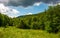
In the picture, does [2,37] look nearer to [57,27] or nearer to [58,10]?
[57,27]

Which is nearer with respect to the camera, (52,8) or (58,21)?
(58,21)

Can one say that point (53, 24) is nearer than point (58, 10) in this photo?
Yes

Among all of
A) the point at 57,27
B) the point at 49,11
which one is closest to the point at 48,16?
the point at 49,11

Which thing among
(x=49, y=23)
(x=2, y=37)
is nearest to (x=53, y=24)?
(x=49, y=23)

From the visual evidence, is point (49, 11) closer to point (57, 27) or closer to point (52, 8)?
point (52, 8)

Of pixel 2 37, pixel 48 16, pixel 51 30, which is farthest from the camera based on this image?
pixel 48 16

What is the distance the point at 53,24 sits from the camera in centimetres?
4959

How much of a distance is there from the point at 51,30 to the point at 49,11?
6.95 meters

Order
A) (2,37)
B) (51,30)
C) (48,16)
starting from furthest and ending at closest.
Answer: (48,16)
(51,30)
(2,37)

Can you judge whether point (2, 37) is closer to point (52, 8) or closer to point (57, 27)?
point (57, 27)

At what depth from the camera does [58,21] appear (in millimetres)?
49250

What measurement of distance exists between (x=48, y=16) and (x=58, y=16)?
3.10 meters

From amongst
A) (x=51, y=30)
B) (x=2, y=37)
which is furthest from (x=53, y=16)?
(x=2, y=37)

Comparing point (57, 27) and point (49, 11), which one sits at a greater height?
point (49, 11)
